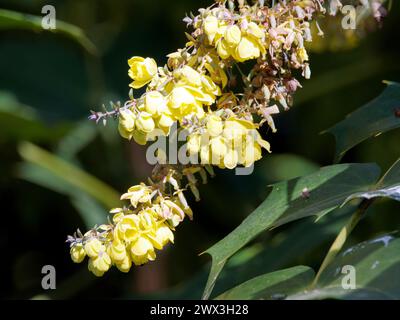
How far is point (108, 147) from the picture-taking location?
210cm

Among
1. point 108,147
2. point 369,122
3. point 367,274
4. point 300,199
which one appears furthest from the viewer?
point 108,147

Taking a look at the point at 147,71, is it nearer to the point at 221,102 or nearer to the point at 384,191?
the point at 221,102

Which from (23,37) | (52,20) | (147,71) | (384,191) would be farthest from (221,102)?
(23,37)

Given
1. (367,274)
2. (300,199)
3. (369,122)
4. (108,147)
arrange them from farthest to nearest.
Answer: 1. (108,147)
2. (369,122)
3. (300,199)
4. (367,274)

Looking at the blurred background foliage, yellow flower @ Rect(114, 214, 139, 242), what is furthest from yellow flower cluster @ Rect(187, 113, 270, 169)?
the blurred background foliage

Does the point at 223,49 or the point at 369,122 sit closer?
the point at 223,49

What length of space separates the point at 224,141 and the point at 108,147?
4.02 ft

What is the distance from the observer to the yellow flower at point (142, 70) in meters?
0.95

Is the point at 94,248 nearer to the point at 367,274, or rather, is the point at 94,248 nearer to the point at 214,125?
the point at 214,125

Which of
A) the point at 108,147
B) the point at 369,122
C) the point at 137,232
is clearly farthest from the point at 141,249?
the point at 108,147

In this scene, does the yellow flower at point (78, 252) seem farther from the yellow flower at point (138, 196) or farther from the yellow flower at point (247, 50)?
the yellow flower at point (247, 50)

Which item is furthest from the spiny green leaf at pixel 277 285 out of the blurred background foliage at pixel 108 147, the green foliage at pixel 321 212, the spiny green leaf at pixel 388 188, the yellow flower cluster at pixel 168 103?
the blurred background foliage at pixel 108 147

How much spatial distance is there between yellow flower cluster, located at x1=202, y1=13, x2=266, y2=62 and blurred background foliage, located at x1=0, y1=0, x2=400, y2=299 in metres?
0.94
